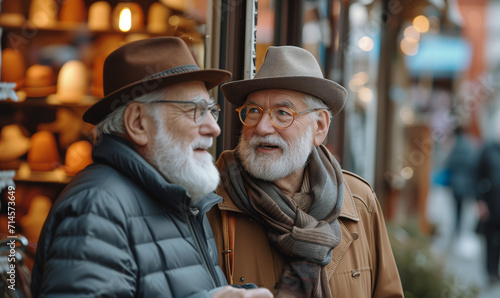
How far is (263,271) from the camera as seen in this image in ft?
7.67

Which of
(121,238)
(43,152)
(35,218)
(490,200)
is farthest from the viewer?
(490,200)

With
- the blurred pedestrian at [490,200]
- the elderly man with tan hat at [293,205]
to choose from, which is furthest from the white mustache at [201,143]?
the blurred pedestrian at [490,200]

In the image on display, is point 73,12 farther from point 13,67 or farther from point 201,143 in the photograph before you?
point 201,143

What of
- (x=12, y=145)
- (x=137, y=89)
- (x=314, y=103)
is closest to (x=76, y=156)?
(x=12, y=145)

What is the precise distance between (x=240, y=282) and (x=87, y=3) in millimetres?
2341

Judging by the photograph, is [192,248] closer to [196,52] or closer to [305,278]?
[305,278]

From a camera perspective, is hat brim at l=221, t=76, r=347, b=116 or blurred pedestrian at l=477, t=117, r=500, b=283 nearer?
hat brim at l=221, t=76, r=347, b=116

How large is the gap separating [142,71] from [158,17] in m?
2.03

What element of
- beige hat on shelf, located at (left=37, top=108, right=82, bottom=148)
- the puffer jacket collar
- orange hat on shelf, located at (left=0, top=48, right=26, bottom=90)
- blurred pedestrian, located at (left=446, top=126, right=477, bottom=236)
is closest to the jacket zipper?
the puffer jacket collar

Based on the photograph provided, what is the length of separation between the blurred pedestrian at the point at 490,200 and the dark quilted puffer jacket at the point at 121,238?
19.1 feet

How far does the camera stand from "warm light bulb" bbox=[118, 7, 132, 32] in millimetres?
3779

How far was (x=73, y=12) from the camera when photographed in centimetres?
368

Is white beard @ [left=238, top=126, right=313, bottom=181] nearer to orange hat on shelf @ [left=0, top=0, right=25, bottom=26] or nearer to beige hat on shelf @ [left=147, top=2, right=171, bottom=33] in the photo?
beige hat on shelf @ [left=147, top=2, right=171, bottom=33]

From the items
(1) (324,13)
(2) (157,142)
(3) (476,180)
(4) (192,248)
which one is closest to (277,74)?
(2) (157,142)
